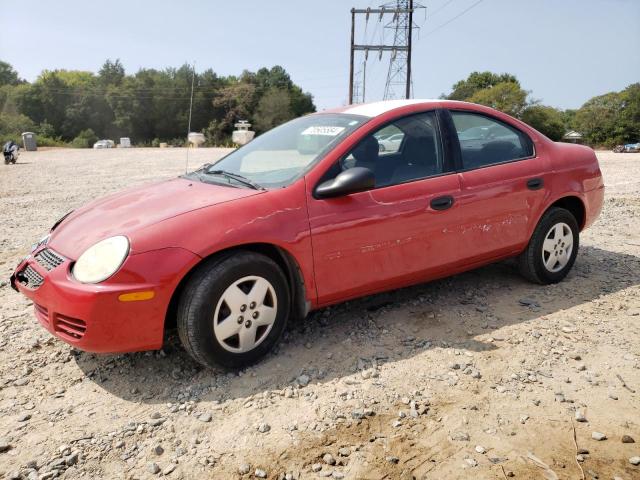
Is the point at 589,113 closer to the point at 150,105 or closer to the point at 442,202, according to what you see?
the point at 442,202

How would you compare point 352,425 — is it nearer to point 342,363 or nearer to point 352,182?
point 342,363

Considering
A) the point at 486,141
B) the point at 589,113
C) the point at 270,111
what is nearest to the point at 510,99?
the point at 589,113

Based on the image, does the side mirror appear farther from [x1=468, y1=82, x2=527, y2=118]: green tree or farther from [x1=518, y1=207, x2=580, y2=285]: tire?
[x1=468, y1=82, x2=527, y2=118]: green tree

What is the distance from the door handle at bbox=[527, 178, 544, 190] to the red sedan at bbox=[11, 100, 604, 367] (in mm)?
11

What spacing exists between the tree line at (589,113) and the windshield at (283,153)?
3747 cm

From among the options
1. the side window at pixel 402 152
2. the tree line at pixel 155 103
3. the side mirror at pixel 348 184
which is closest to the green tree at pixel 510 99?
the tree line at pixel 155 103

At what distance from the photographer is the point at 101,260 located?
270 cm

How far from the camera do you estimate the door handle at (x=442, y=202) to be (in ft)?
11.6

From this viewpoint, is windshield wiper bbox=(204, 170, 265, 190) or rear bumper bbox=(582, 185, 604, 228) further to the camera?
rear bumper bbox=(582, 185, 604, 228)

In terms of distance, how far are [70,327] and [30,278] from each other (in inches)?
19.9

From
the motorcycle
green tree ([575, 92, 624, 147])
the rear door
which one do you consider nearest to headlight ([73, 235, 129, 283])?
the rear door

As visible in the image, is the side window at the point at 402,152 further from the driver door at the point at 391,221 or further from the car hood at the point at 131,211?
the car hood at the point at 131,211

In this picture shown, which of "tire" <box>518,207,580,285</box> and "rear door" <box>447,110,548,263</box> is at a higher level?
"rear door" <box>447,110,548,263</box>

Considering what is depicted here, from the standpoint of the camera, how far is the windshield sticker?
11.5 feet
